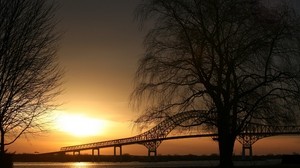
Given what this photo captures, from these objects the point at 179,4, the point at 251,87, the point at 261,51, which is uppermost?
the point at 179,4

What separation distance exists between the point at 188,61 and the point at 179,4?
11.4ft

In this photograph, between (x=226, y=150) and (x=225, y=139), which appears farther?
(x=226, y=150)

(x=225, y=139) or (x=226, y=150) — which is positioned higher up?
(x=225, y=139)

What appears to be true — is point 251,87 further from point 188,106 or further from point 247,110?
point 188,106

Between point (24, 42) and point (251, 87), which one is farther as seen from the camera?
point (251, 87)

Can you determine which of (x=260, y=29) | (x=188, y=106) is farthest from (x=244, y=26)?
(x=188, y=106)

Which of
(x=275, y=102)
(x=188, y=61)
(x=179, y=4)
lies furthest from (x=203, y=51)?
(x=275, y=102)

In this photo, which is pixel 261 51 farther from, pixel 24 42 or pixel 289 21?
pixel 24 42

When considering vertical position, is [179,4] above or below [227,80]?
above

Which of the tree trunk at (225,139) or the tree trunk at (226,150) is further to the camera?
the tree trunk at (226,150)

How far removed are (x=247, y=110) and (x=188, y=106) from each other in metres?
3.42

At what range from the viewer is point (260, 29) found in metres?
30.5

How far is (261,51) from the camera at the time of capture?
30.4 meters

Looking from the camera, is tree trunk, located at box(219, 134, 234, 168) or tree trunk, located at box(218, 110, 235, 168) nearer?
tree trunk, located at box(218, 110, 235, 168)
